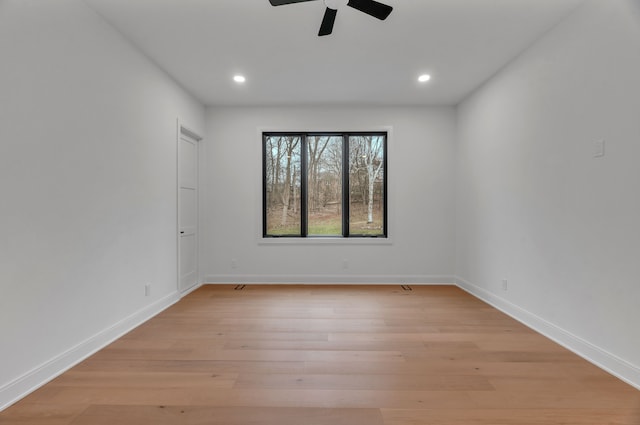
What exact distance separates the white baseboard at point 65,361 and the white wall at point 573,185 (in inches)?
149

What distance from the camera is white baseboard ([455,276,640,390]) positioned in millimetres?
2018

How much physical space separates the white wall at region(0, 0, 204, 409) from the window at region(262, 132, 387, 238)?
5.93ft

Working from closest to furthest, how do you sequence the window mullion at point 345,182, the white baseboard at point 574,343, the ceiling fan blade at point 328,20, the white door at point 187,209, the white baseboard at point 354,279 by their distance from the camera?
the white baseboard at point 574,343, the ceiling fan blade at point 328,20, the white door at point 187,209, the white baseboard at point 354,279, the window mullion at point 345,182

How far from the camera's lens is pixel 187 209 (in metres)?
4.23

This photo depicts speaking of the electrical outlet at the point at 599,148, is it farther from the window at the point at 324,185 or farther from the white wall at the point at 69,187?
the white wall at the point at 69,187

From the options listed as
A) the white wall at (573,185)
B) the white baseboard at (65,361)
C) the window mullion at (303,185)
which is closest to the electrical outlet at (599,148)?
the white wall at (573,185)

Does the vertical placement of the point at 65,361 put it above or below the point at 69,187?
below

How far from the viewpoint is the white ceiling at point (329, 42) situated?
2.45m

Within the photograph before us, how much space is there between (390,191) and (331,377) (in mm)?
3092

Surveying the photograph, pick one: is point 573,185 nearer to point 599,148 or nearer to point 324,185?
point 599,148

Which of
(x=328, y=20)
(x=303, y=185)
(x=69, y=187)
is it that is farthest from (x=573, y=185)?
(x=69, y=187)

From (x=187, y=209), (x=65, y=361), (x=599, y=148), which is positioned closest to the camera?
(x=65, y=361)

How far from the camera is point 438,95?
4.22m

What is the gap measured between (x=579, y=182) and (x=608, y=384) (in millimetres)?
1424
